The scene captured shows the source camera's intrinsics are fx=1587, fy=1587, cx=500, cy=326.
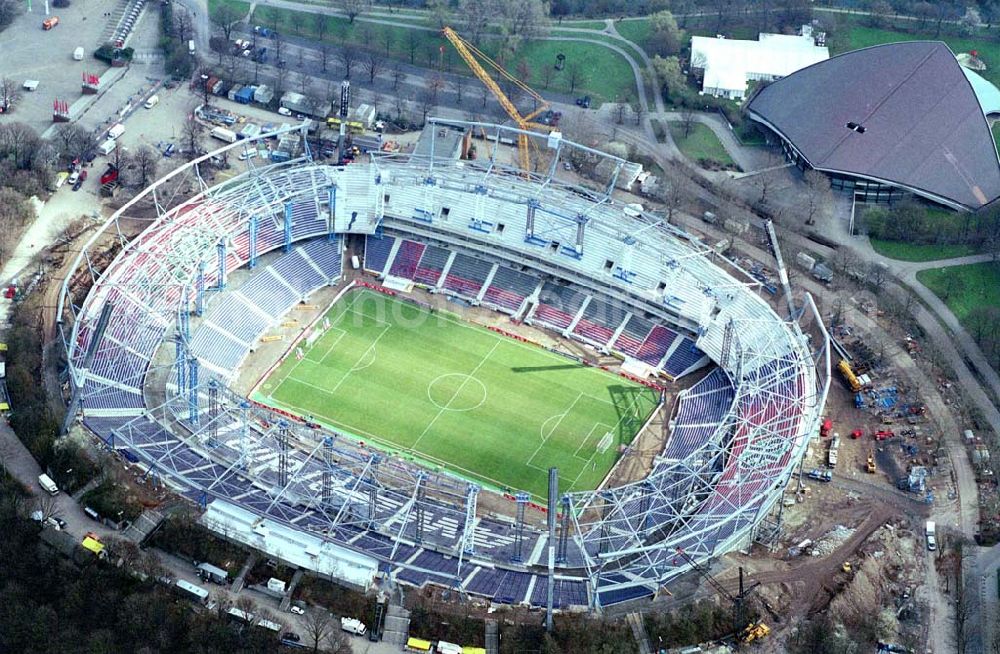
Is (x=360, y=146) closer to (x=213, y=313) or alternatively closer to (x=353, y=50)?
(x=353, y=50)

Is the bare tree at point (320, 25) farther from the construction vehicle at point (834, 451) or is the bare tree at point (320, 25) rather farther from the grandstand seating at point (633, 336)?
the construction vehicle at point (834, 451)

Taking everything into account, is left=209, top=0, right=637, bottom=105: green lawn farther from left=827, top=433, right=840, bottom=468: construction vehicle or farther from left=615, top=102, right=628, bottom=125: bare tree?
left=827, top=433, right=840, bottom=468: construction vehicle

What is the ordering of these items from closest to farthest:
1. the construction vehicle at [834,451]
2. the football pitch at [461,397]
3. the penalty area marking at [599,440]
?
the construction vehicle at [834,451] → the football pitch at [461,397] → the penalty area marking at [599,440]

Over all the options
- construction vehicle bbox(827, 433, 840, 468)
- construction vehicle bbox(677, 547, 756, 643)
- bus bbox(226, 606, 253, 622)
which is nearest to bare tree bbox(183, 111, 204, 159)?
bus bbox(226, 606, 253, 622)

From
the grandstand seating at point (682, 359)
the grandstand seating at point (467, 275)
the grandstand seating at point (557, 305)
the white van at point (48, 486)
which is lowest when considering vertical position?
the white van at point (48, 486)

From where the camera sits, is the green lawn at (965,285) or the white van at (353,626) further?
the green lawn at (965,285)

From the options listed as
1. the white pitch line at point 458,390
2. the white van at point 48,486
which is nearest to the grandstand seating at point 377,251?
the white pitch line at point 458,390
